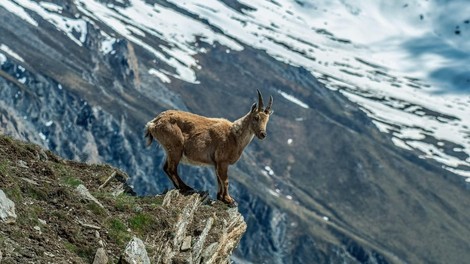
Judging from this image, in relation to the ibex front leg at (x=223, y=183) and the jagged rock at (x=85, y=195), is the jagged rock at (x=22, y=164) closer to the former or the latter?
the jagged rock at (x=85, y=195)

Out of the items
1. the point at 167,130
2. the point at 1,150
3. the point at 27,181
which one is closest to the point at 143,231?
the point at 27,181

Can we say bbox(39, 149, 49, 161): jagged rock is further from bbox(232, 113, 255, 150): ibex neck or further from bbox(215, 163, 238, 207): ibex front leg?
bbox(232, 113, 255, 150): ibex neck

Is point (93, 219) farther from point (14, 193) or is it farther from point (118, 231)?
point (14, 193)

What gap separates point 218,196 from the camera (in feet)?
102

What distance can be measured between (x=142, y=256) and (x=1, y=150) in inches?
256

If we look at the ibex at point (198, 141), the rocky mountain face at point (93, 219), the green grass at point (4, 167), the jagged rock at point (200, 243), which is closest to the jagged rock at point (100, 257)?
the rocky mountain face at point (93, 219)

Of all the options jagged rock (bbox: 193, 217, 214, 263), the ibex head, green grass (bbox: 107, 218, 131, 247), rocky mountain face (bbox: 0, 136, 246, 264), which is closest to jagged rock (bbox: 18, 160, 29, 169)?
rocky mountain face (bbox: 0, 136, 246, 264)

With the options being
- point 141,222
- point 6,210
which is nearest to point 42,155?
point 141,222

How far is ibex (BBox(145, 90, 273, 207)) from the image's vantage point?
30.8 metres

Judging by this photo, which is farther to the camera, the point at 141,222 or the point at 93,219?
the point at 141,222

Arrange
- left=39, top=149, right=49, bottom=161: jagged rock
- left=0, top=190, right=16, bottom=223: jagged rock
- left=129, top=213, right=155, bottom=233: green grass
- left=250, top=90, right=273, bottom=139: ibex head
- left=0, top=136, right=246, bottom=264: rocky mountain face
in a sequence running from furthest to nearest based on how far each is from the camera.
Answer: left=250, top=90, right=273, bottom=139: ibex head
left=39, top=149, right=49, bottom=161: jagged rock
left=129, top=213, right=155, bottom=233: green grass
left=0, top=136, right=246, bottom=264: rocky mountain face
left=0, top=190, right=16, bottom=223: jagged rock

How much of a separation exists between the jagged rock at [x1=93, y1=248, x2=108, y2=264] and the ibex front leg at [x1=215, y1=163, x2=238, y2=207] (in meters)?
10.2

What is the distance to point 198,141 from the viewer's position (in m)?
30.9

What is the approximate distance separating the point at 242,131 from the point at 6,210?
42.6 feet
